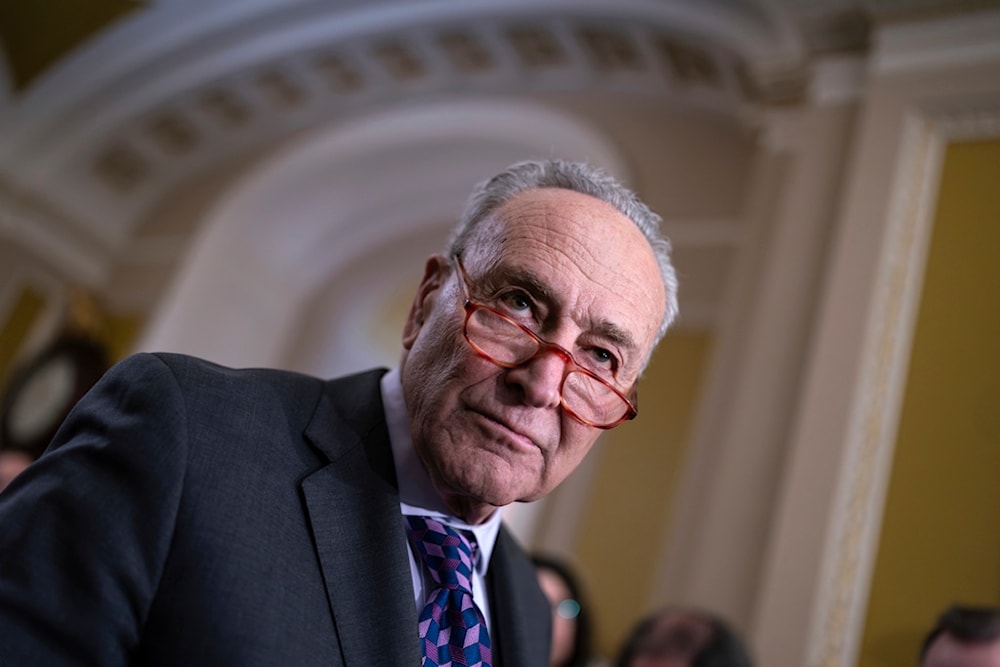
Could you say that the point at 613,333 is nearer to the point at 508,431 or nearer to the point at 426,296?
the point at 508,431

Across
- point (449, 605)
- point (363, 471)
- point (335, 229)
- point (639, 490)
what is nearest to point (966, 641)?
point (449, 605)

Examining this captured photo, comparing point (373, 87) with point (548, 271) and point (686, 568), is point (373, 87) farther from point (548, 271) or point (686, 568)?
point (548, 271)

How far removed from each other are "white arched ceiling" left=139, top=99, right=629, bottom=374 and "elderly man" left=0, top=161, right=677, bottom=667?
5962mm

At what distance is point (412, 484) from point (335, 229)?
8.42 metres

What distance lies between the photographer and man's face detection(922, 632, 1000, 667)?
213 cm

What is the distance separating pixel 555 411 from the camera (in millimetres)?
1288

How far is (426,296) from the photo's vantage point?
153 cm

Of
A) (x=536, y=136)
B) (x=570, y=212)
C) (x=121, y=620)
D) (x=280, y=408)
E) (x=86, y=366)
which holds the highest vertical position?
(x=536, y=136)

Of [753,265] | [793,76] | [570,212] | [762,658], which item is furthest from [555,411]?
[793,76]

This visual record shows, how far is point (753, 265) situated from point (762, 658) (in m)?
2.08

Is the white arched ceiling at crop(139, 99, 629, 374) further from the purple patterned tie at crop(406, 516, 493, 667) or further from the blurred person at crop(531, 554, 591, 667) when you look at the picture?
the purple patterned tie at crop(406, 516, 493, 667)

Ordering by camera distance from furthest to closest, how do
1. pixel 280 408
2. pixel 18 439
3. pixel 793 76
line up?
1. pixel 18 439
2. pixel 793 76
3. pixel 280 408

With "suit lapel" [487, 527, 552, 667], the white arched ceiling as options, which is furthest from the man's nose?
the white arched ceiling

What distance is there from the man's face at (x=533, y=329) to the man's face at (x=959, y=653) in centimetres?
129
